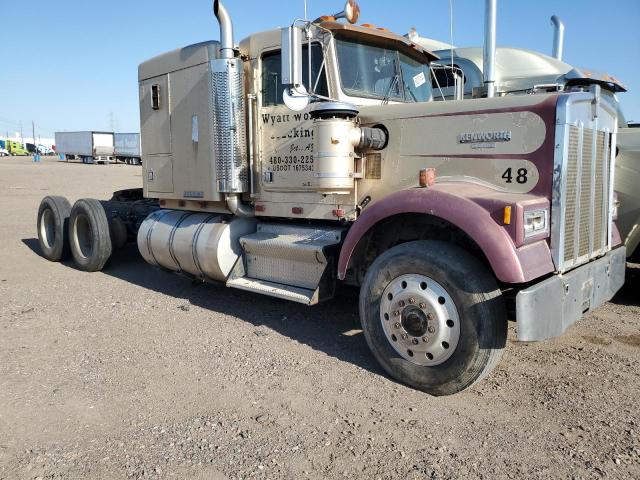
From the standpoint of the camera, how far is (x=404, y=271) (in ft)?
12.9

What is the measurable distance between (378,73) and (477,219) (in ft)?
7.35

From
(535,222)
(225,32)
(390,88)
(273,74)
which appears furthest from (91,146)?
(535,222)

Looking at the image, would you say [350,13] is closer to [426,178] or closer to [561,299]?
[426,178]

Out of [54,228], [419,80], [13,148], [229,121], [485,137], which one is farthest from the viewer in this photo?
[13,148]

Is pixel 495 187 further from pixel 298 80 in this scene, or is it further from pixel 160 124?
pixel 160 124

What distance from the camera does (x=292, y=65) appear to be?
4266mm

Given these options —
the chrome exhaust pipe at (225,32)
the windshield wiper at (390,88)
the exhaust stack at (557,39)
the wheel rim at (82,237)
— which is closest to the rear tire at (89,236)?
the wheel rim at (82,237)

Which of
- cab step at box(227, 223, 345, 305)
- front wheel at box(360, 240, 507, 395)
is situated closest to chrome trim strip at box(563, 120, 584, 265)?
front wheel at box(360, 240, 507, 395)

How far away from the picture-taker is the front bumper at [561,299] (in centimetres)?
343

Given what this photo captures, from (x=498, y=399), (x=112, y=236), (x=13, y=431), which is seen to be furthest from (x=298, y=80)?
(x=112, y=236)

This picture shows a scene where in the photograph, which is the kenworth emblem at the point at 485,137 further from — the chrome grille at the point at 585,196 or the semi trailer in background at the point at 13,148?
the semi trailer in background at the point at 13,148

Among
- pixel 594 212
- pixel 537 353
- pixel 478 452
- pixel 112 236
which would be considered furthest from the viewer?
pixel 112 236

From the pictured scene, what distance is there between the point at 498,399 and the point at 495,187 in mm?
1542

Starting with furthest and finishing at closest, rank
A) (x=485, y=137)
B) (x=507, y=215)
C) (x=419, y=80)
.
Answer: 1. (x=419, y=80)
2. (x=485, y=137)
3. (x=507, y=215)
